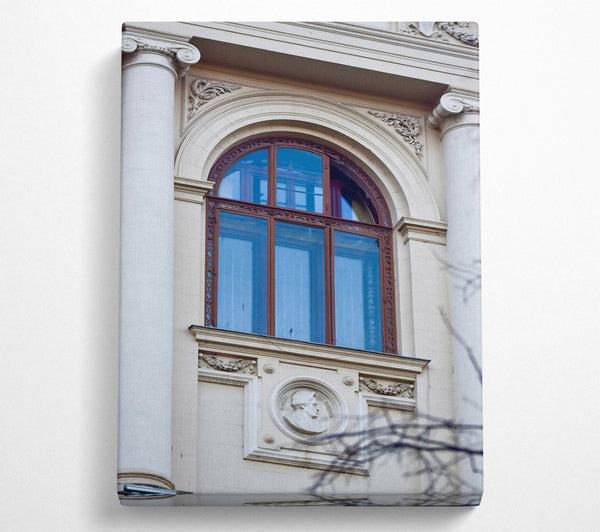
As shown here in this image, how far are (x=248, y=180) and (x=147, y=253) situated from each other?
1.75 ft

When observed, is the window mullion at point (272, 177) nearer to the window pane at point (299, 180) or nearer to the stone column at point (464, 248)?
the window pane at point (299, 180)

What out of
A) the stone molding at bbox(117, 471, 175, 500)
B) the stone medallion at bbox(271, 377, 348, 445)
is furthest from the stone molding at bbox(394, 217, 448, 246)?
the stone molding at bbox(117, 471, 175, 500)

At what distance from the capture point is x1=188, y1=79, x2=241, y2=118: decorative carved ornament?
4.44 m

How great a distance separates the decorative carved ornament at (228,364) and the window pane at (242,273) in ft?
0.34

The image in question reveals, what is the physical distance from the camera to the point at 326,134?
4.55 meters

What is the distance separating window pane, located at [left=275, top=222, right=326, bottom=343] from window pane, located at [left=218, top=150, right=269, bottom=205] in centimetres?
13

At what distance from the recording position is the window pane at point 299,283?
13.8 ft

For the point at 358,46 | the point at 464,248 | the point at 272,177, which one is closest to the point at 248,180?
the point at 272,177

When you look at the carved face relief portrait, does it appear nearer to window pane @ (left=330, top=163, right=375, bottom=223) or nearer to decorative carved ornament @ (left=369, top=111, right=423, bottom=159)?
window pane @ (left=330, top=163, right=375, bottom=223)

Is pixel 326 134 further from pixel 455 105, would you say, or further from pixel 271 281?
pixel 271 281

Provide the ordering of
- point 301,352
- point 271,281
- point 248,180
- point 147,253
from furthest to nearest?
point 248,180 < point 271,281 < point 301,352 < point 147,253
